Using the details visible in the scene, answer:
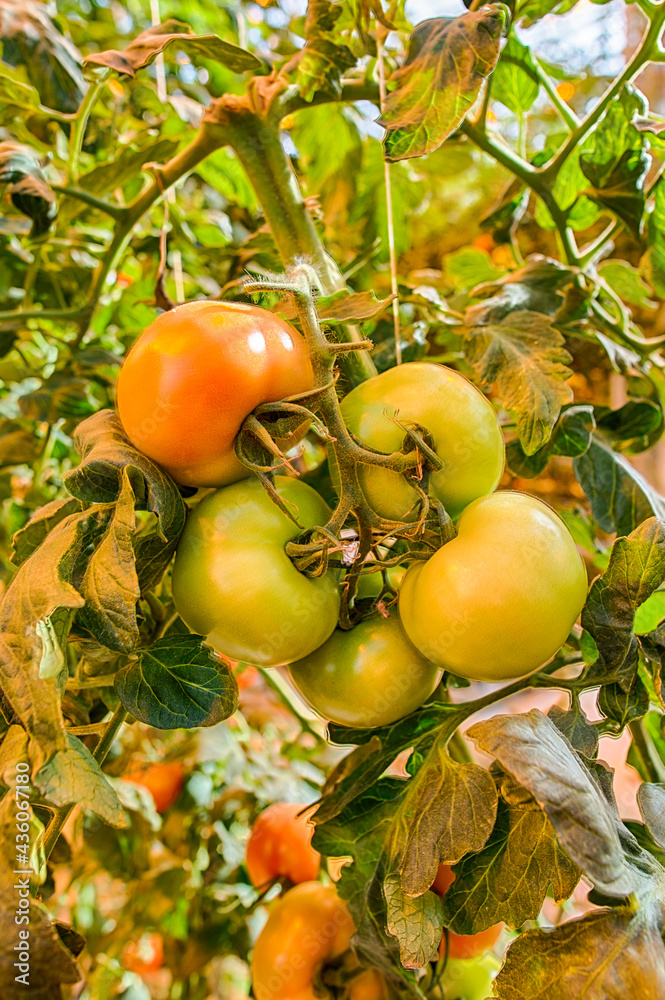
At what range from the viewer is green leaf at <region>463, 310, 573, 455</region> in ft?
1.34

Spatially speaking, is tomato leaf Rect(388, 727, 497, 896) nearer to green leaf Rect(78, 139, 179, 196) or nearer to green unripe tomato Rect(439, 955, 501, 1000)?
green unripe tomato Rect(439, 955, 501, 1000)

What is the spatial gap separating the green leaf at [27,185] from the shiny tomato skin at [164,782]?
63 cm

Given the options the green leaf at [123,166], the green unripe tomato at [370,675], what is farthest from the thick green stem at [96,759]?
the green leaf at [123,166]

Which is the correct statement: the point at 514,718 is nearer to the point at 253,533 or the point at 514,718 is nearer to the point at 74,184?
the point at 253,533

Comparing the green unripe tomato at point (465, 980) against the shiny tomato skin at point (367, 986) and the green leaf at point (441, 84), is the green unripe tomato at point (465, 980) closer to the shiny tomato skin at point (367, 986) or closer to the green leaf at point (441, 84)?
the shiny tomato skin at point (367, 986)

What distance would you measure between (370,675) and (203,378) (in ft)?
0.61

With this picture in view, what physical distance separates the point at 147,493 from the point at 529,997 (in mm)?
284

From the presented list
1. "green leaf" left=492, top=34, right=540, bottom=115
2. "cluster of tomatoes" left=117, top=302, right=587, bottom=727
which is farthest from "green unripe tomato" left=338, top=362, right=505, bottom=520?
"green leaf" left=492, top=34, right=540, bottom=115

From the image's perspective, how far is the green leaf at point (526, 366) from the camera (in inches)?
16.1

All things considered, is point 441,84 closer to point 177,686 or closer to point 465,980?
point 177,686

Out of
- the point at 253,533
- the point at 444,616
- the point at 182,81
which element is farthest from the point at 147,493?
the point at 182,81

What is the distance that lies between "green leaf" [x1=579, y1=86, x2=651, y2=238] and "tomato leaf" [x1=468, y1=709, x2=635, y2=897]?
43 centimetres

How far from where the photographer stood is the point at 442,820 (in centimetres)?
35

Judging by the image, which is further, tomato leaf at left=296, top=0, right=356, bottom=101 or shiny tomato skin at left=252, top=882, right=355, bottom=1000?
shiny tomato skin at left=252, top=882, right=355, bottom=1000
